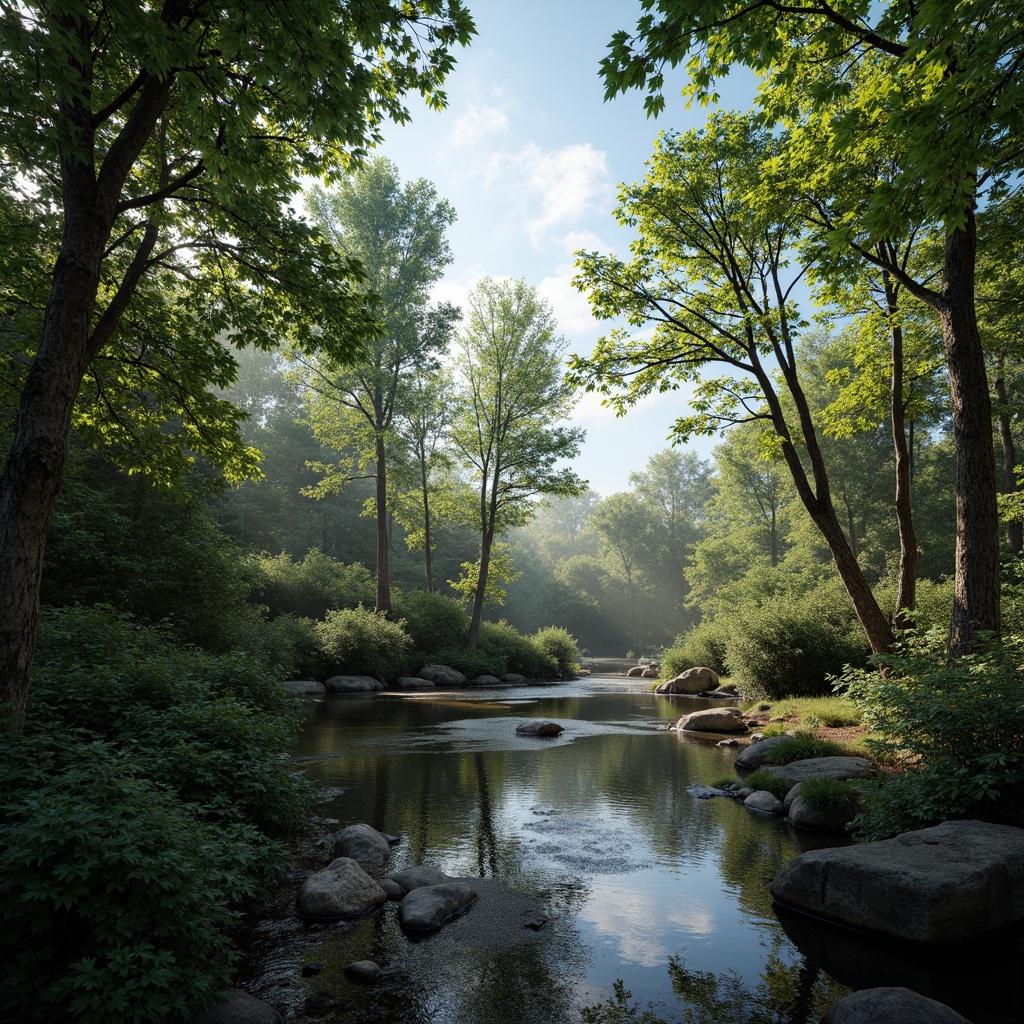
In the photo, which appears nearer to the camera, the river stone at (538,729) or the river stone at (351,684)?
the river stone at (538,729)

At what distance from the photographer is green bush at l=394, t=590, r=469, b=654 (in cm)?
2803

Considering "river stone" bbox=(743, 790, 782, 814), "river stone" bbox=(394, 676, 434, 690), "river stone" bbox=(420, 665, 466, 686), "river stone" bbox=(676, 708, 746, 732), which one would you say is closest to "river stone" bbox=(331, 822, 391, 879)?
"river stone" bbox=(743, 790, 782, 814)

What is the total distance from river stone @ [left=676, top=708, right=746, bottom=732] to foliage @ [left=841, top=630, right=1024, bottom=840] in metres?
8.61

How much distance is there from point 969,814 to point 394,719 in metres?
13.1

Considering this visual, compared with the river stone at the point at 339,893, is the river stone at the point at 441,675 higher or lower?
higher

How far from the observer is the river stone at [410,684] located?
24.4 meters

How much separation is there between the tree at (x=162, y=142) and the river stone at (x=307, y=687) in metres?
14.7

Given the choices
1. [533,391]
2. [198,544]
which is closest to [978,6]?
[198,544]

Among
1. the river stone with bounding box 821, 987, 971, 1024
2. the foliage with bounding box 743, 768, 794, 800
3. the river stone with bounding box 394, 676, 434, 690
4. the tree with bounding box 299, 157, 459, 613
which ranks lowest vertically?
the foliage with bounding box 743, 768, 794, 800

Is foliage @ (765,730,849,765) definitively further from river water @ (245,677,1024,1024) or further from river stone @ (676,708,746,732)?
river stone @ (676,708,746,732)

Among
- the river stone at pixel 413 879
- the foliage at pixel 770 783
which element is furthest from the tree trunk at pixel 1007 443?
the river stone at pixel 413 879

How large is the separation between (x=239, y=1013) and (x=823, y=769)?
26.5ft

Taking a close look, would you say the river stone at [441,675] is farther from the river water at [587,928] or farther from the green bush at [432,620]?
the river water at [587,928]

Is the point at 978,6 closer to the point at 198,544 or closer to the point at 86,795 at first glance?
the point at 86,795
